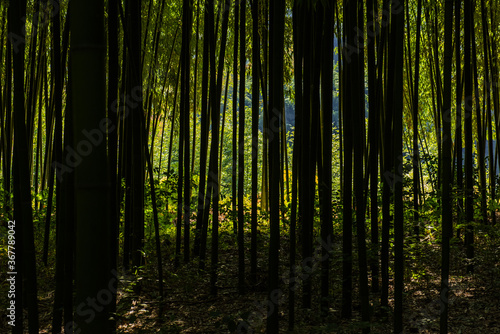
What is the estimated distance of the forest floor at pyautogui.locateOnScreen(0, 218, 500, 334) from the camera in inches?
113

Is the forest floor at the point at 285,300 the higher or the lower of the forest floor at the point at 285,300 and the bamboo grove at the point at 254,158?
the lower

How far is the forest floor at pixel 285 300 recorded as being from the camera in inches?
113

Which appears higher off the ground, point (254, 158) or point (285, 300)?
A: point (254, 158)

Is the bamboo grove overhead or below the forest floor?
overhead

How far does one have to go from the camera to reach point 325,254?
2834 mm

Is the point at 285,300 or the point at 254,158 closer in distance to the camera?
the point at 285,300

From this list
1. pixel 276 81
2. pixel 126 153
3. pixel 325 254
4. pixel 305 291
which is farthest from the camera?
pixel 126 153

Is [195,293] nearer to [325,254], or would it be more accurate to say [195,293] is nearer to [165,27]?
[325,254]

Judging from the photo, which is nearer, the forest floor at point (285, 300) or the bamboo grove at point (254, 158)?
the bamboo grove at point (254, 158)

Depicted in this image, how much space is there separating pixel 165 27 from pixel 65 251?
12.8ft

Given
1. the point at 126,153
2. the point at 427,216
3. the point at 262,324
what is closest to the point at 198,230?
the point at 126,153

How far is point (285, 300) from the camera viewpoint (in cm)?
350

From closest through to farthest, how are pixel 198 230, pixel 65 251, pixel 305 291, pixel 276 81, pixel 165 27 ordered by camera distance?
1. pixel 276 81
2. pixel 65 251
3. pixel 305 291
4. pixel 198 230
5. pixel 165 27

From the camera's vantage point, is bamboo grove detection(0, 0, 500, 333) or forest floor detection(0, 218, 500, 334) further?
forest floor detection(0, 218, 500, 334)
